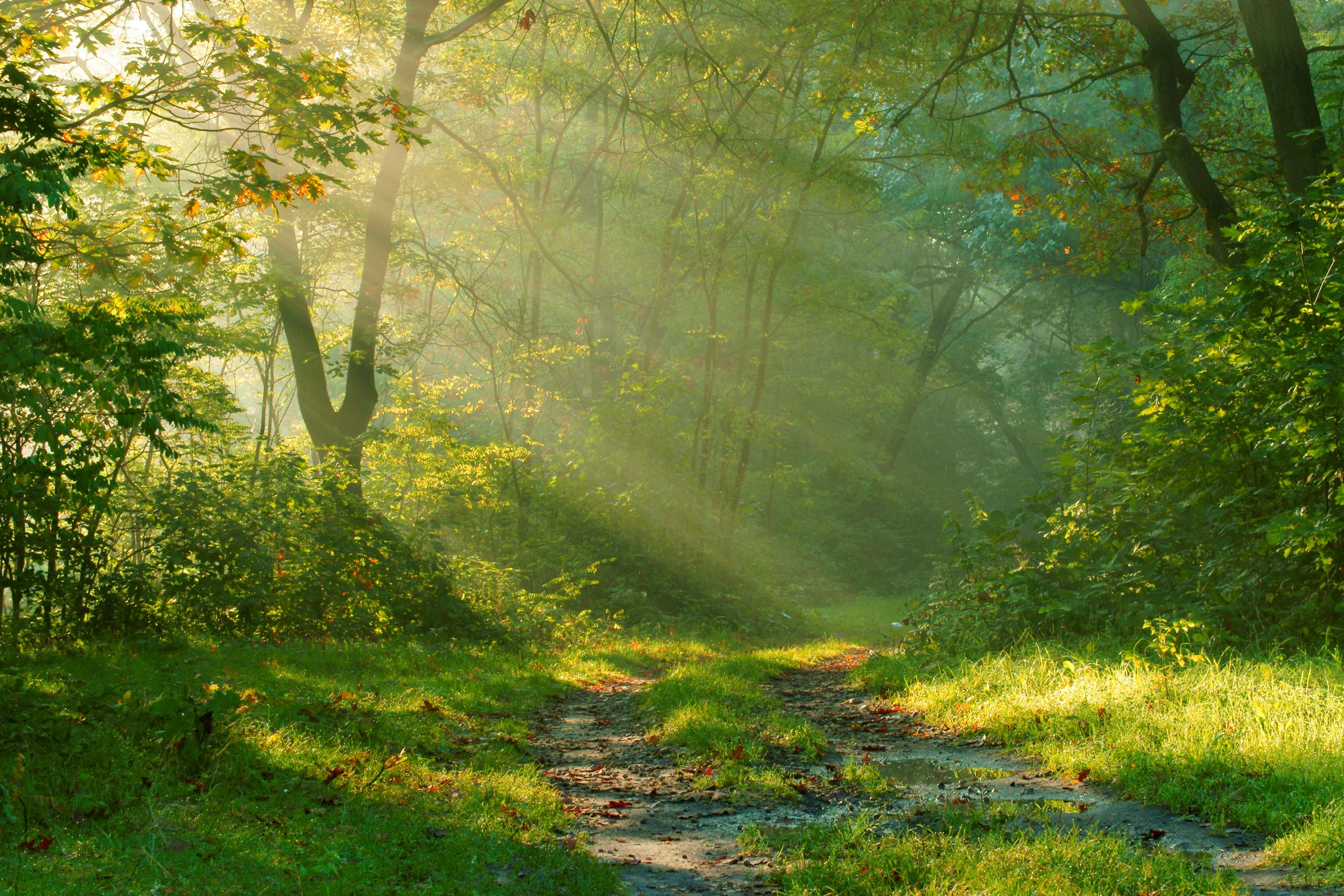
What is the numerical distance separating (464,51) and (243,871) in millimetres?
15547

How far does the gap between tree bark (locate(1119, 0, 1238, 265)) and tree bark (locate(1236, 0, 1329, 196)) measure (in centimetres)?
90

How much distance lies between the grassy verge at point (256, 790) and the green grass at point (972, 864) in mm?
952

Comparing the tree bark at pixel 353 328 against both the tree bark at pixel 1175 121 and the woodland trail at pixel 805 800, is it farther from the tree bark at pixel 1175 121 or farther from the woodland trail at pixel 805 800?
the tree bark at pixel 1175 121

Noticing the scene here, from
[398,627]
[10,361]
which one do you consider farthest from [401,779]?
[398,627]

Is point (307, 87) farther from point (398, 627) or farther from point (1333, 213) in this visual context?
point (1333, 213)

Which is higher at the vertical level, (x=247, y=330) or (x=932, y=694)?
(x=247, y=330)

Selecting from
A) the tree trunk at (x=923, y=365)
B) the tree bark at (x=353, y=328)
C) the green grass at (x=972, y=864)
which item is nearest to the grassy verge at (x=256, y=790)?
the green grass at (x=972, y=864)

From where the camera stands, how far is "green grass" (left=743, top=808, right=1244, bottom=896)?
A: 3553mm

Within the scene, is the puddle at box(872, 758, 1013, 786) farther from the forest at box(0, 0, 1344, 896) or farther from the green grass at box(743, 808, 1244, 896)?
the green grass at box(743, 808, 1244, 896)

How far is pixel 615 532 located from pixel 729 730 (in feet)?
35.2

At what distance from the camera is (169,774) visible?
4.53 m

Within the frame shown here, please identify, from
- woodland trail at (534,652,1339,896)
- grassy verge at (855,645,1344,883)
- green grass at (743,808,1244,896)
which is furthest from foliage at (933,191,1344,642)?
green grass at (743,808,1244,896)

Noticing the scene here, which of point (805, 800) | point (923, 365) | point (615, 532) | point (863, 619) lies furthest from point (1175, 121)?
point (923, 365)

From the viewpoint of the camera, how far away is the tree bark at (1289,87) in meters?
8.98
